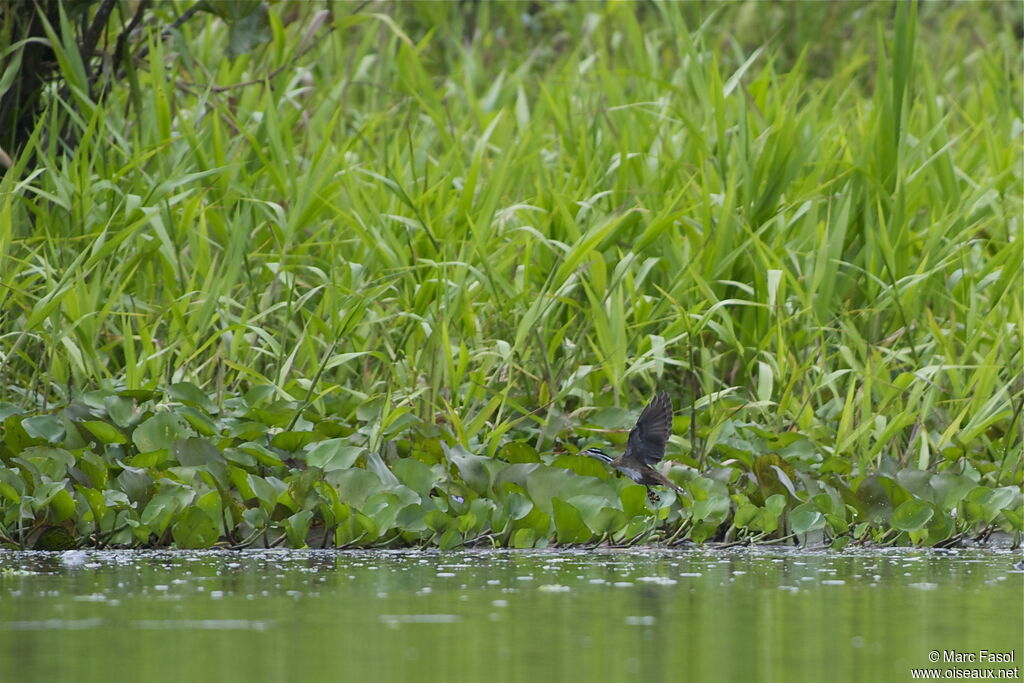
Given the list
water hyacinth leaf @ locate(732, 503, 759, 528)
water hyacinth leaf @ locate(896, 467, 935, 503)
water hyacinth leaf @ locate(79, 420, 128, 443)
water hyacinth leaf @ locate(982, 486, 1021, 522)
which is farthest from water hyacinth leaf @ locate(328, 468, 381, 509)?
water hyacinth leaf @ locate(982, 486, 1021, 522)

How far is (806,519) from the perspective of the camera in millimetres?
3631

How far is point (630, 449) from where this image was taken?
12.4 ft

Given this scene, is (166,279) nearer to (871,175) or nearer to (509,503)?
(509,503)

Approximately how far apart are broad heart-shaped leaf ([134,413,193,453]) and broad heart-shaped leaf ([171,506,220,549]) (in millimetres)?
386

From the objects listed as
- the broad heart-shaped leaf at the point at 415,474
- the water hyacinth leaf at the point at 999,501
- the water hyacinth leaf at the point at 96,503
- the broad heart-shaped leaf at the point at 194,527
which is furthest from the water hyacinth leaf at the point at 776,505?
the water hyacinth leaf at the point at 96,503

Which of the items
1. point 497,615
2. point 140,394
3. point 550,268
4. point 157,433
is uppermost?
point 550,268

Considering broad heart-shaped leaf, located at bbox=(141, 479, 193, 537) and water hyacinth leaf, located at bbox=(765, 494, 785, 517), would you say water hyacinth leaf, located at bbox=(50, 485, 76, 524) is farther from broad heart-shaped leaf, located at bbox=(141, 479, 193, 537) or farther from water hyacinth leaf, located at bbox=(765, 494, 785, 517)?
water hyacinth leaf, located at bbox=(765, 494, 785, 517)

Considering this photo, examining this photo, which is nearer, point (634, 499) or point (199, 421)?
point (634, 499)

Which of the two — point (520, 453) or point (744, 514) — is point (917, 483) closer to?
point (744, 514)

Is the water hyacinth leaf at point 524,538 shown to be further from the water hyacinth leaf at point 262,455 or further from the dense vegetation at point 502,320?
the water hyacinth leaf at point 262,455

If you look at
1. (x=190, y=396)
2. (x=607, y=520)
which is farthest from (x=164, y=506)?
(x=607, y=520)

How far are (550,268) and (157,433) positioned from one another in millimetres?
1494

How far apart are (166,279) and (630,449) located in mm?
1701

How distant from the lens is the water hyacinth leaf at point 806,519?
11.9 ft
